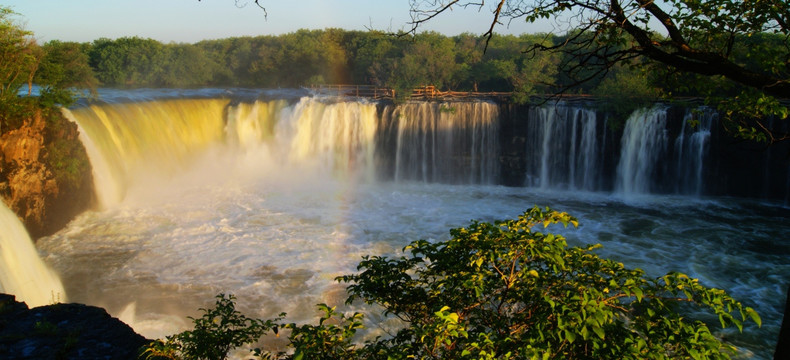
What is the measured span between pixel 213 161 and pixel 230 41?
89.7ft

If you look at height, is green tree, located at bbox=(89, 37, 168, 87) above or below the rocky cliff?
above

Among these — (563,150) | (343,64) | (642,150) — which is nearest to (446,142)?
(563,150)

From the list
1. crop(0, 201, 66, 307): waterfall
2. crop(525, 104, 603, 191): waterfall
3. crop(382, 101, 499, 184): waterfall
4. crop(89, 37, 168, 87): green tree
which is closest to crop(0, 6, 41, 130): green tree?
crop(0, 201, 66, 307): waterfall

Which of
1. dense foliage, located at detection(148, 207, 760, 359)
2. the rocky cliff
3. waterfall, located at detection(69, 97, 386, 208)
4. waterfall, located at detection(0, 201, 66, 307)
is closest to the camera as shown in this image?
dense foliage, located at detection(148, 207, 760, 359)

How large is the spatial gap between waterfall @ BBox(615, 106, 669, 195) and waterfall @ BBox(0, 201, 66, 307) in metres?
18.3

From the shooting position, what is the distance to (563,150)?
72.2ft

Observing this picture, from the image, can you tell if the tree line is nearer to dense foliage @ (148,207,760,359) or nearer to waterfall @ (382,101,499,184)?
waterfall @ (382,101,499,184)

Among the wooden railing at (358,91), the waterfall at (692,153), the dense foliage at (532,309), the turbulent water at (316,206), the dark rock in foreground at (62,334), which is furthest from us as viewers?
the wooden railing at (358,91)

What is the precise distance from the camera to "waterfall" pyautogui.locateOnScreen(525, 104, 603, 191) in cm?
2164

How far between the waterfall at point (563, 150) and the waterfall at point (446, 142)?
1.54m

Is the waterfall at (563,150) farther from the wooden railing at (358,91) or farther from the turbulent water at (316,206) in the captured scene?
the wooden railing at (358,91)

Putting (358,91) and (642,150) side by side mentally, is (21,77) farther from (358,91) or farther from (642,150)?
(642,150)

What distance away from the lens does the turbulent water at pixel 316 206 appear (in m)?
11.9

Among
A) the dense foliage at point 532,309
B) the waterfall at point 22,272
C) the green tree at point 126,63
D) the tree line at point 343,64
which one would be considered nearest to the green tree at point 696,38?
the dense foliage at point 532,309
